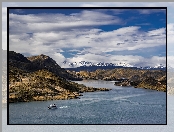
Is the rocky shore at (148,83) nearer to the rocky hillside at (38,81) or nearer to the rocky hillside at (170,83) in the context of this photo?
the rocky hillside at (170,83)

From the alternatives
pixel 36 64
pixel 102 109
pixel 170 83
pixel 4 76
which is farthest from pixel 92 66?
pixel 170 83

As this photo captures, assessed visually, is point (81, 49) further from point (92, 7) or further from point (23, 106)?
point (23, 106)

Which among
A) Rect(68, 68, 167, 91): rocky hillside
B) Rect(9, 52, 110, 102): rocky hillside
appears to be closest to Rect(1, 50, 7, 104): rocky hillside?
Rect(9, 52, 110, 102): rocky hillside

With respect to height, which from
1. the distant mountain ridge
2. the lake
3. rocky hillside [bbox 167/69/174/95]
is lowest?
the lake

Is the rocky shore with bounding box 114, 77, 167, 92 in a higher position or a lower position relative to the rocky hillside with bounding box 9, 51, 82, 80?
lower

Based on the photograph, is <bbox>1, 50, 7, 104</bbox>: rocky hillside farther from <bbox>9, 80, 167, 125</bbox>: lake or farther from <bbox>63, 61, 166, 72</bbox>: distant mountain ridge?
<bbox>63, 61, 166, 72</bbox>: distant mountain ridge

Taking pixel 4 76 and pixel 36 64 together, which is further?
pixel 36 64

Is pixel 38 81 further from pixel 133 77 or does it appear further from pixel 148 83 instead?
pixel 148 83
